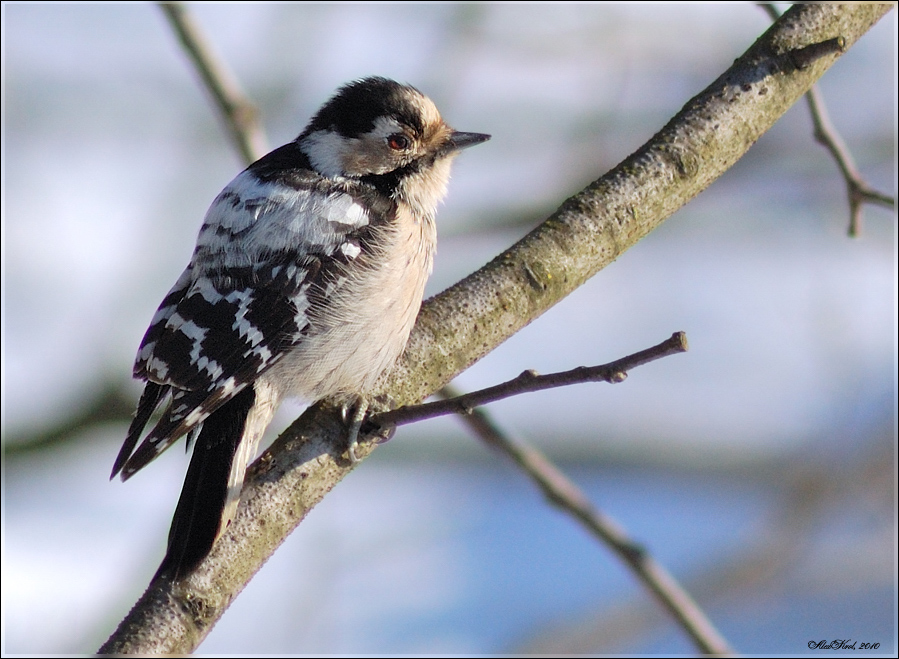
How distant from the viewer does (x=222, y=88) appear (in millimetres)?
3793

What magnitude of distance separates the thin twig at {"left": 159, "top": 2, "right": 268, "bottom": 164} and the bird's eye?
1.85ft

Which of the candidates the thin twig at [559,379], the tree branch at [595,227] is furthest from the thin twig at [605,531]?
the thin twig at [559,379]

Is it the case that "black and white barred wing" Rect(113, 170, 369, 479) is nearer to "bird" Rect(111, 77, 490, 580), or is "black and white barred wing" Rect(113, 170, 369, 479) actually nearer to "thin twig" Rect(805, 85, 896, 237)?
"bird" Rect(111, 77, 490, 580)

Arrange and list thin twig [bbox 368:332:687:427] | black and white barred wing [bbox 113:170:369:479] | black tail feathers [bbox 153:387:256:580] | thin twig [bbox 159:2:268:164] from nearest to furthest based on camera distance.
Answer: thin twig [bbox 368:332:687:427]
black tail feathers [bbox 153:387:256:580]
black and white barred wing [bbox 113:170:369:479]
thin twig [bbox 159:2:268:164]

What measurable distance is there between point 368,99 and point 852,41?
192 cm

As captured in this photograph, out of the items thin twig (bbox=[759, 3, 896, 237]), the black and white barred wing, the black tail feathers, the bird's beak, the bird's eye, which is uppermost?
the bird's beak

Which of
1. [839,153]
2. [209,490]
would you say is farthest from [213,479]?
[839,153]

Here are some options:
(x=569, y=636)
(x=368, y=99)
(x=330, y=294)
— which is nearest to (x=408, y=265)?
(x=330, y=294)

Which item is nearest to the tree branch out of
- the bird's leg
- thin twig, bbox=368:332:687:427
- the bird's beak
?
the bird's leg

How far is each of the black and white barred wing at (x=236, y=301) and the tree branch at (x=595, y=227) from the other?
297 mm

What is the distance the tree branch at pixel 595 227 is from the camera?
10.1 ft

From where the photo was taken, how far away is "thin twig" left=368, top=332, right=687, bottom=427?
2119 mm

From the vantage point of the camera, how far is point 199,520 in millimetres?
2699

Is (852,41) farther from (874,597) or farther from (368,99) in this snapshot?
(874,597)
